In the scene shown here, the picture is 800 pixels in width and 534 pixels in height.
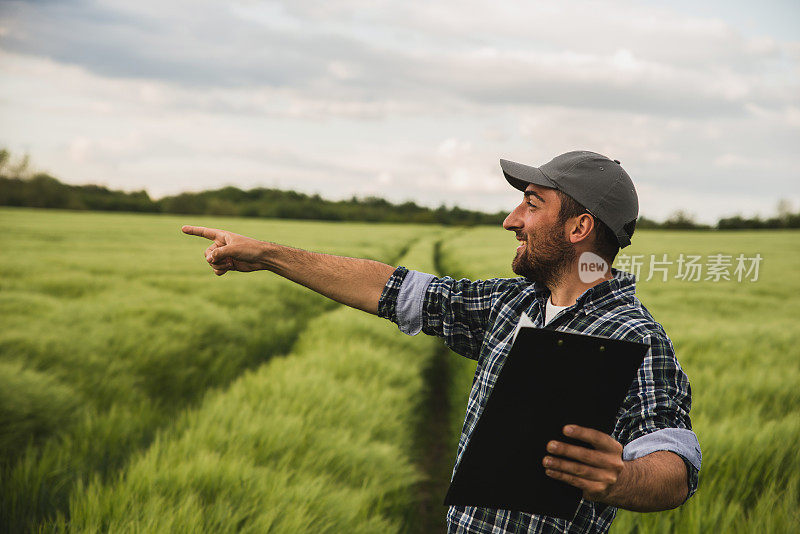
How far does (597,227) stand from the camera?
1.51 metres

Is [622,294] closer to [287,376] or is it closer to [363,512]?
[363,512]

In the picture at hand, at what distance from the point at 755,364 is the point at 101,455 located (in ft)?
16.5

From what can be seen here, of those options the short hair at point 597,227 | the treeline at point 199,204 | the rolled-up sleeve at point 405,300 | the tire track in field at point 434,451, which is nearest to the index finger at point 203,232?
the rolled-up sleeve at point 405,300

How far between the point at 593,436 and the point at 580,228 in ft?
2.07

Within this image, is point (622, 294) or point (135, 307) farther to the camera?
point (135, 307)

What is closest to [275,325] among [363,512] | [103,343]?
[103,343]

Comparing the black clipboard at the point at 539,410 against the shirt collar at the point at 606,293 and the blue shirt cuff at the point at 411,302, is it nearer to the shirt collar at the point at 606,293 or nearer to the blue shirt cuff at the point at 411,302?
the shirt collar at the point at 606,293

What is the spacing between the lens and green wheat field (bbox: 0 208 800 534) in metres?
2.48

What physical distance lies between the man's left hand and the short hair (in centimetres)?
61

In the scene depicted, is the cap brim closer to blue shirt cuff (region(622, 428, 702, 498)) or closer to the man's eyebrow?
the man's eyebrow

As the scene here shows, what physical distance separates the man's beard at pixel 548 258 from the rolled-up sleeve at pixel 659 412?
331 millimetres

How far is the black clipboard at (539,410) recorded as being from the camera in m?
1.08

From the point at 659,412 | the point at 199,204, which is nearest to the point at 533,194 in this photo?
the point at 659,412

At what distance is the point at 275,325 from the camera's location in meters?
6.65
